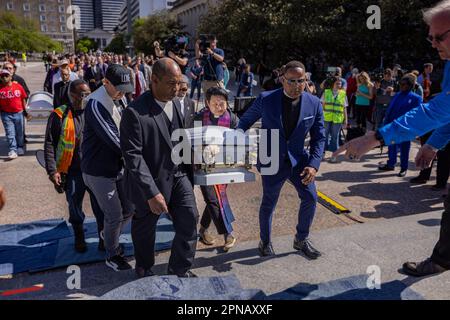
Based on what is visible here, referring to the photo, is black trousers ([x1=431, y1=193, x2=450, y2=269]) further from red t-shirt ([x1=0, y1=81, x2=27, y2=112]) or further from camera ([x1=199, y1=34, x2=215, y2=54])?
red t-shirt ([x1=0, y1=81, x2=27, y2=112])

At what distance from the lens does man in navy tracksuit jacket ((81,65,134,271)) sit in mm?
3703

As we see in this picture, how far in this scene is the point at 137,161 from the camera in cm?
328

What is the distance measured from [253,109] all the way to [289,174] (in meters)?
0.82

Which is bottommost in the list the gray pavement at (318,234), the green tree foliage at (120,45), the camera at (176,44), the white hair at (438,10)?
the gray pavement at (318,234)

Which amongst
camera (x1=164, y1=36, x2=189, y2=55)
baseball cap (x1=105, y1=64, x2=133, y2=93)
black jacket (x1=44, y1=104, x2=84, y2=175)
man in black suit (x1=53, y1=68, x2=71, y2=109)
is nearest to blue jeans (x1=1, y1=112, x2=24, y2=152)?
man in black suit (x1=53, y1=68, x2=71, y2=109)

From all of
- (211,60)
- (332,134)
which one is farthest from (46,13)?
(332,134)

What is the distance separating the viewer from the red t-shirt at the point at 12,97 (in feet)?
27.4

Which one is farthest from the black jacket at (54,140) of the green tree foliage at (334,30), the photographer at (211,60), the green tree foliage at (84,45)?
the green tree foliage at (84,45)

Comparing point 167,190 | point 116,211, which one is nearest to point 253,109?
point 167,190

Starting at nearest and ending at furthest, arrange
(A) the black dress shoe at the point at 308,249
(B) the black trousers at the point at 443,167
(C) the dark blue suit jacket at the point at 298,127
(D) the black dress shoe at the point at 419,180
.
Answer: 1. (C) the dark blue suit jacket at the point at 298,127
2. (A) the black dress shoe at the point at 308,249
3. (B) the black trousers at the point at 443,167
4. (D) the black dress shoe at the point at 419,180

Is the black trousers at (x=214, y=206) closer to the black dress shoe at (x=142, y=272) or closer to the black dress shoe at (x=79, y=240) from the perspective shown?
the black dress shoe at (x=142, y=272)

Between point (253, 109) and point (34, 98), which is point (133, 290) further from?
point (34, 98)

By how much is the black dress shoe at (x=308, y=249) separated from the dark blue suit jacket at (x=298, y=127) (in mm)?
840
